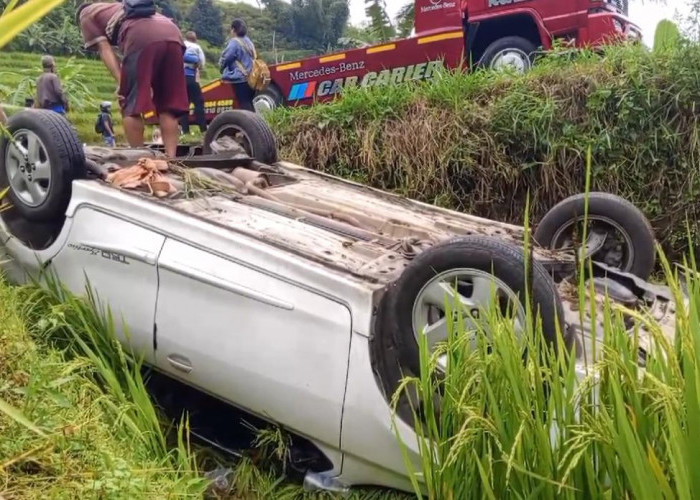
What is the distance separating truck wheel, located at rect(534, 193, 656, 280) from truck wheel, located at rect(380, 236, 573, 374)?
1030mm

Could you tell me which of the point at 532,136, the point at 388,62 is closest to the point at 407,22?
the point at 388,62

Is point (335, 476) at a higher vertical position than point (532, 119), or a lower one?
lower

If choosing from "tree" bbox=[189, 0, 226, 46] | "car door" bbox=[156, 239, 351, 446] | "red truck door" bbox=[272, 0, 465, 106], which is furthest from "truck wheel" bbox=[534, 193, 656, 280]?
"tree" bbox=[189, 0, 226, 46]

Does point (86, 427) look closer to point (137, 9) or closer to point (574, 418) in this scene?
point (574, 418)

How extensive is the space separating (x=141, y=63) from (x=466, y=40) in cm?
473

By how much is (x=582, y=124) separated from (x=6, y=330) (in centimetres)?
402

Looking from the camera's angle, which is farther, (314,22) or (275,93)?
(314,22)

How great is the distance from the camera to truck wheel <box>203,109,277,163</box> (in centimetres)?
409

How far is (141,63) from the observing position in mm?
4168

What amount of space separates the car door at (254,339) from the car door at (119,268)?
0.07 metres

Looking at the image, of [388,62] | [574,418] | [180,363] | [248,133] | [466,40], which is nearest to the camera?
[574,418]

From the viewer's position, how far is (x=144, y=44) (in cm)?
415

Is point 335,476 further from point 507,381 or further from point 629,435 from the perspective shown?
point 629,435

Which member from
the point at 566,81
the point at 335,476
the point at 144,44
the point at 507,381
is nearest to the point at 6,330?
the point at 335,476
